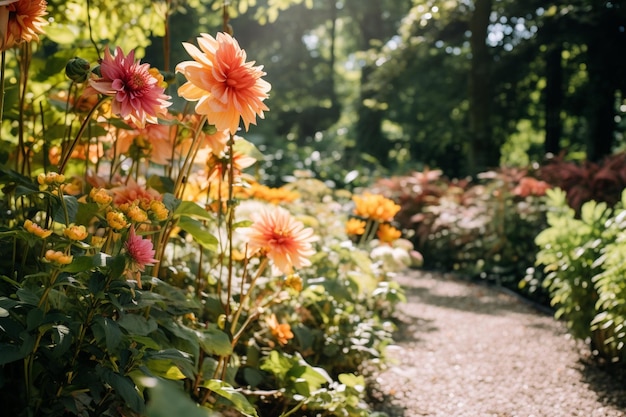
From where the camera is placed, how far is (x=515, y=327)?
4.28m

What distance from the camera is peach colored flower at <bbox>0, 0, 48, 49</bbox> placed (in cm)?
131

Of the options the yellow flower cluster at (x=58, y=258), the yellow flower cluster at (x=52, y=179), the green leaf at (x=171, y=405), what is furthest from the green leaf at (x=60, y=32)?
the green leaf at (x=171, y=405)

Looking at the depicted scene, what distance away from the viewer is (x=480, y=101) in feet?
32.6

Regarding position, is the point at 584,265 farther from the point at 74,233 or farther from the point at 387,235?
the point at 74,233

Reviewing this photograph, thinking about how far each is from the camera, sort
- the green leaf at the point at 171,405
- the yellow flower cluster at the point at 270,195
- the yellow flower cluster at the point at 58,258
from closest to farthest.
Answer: the green leaf at the point at 171,405
the yellow flower cluster at the point at 58,258
the yellow flower cluster at the point at 270,195

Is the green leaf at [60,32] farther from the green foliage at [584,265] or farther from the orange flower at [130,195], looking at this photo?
the green foliage at [584,265]

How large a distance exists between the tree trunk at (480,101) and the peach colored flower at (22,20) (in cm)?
890

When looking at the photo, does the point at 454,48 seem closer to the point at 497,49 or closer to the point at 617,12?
the point at 497,49

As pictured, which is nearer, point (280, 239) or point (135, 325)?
point (135, 325)

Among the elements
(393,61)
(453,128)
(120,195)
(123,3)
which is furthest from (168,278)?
(453,128)

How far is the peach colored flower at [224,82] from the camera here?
4.52ft

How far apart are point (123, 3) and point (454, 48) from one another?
35.5 ft

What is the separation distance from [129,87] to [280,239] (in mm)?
677

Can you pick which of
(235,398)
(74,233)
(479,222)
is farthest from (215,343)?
(479,222)
